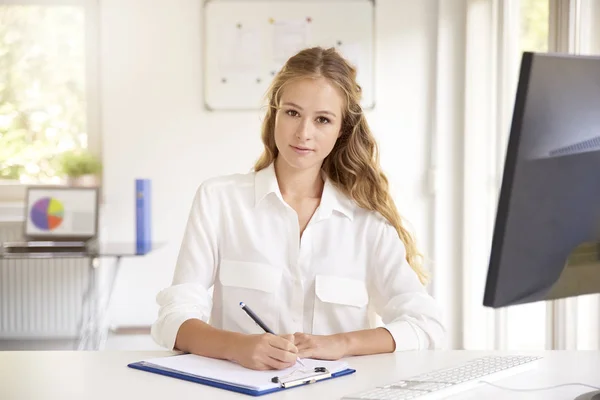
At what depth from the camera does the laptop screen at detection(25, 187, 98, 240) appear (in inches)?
160

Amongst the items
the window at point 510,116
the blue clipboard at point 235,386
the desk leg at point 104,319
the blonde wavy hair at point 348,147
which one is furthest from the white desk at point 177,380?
the desk leg at point 104,319

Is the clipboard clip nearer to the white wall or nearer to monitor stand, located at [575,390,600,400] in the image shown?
monitor stand, located at [575,390,600,400]

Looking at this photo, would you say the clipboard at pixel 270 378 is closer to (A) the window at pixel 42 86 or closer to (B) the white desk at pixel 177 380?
(B) the white desk at pixel 177 380

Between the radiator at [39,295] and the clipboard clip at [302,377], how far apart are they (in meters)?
3.28

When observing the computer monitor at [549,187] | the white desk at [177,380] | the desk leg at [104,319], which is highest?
the computer monitor at [549,187]

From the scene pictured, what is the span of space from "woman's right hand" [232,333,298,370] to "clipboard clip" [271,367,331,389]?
0.03 meters

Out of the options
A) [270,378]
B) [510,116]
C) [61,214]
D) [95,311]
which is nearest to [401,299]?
[270,378]

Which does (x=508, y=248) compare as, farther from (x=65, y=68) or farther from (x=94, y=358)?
(x=65, y=68)

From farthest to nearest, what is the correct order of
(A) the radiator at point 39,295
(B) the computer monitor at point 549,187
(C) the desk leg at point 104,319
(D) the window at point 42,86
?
(D) the window at point 42,86 < (A) the radiator at point 39,295 < (C) the desk leg at point 104,319 < (B) the computer monitor at point 549,187

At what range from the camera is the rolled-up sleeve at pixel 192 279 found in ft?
5.58

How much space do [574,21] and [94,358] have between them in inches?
82.5

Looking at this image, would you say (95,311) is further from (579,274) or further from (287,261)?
(579,274)

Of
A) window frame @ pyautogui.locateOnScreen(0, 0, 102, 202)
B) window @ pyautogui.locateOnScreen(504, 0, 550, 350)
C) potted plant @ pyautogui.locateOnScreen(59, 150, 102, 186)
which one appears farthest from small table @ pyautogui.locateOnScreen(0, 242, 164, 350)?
window @ pyautogui.locateOnScreen(504, 0, 550, 350)

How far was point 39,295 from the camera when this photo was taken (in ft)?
14.6
